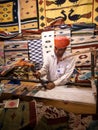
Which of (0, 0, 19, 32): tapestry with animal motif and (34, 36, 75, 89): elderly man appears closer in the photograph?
(34, 36, 75, 89): elderly man

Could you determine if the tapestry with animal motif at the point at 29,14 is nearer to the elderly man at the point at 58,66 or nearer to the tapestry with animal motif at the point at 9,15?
the tapestry with animal motif at the point at 9,15

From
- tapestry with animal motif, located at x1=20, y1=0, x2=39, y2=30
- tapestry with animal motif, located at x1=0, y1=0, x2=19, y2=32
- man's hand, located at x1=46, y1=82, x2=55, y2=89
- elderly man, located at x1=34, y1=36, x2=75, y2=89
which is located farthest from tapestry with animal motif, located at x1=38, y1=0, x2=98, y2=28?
man's hand, located at x1=46, y1=82, x2=55, y2=89

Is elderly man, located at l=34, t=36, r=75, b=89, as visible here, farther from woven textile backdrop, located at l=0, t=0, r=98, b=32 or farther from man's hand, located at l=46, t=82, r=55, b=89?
woven textile backdrop, located at l=0, t=0, r=98, b=32

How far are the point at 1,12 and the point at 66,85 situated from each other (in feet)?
10.6

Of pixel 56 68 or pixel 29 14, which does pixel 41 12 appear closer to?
pixel 29 14

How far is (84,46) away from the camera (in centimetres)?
398

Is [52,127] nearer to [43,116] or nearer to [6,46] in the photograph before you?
[43,116]

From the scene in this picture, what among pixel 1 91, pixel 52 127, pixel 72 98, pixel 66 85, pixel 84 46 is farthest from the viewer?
pixel 84 46

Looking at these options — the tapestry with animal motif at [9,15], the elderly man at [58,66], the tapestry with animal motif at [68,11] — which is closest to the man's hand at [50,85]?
the elderly man at [58,66]

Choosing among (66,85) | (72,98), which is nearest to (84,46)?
(66,85)

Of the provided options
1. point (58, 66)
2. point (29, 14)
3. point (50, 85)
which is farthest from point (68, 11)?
point (50, 85)

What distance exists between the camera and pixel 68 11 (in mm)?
4062

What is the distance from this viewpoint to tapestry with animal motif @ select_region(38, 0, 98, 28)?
386 centimetres

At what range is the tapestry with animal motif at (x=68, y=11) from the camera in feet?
12.7
